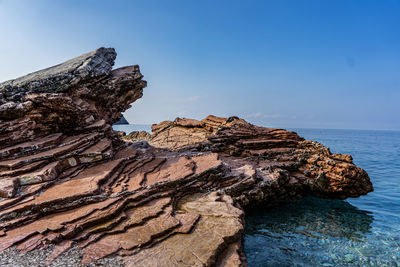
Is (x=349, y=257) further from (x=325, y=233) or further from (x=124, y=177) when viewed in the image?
(x=124, y=177)

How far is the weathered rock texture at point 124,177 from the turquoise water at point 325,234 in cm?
149

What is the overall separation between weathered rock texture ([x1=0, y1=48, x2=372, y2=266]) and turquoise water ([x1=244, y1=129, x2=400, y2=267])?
58.8 inches

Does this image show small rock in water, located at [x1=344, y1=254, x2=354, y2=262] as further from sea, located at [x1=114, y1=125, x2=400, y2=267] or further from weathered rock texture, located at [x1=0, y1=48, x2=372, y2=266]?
weathered rock texture, located at [x1=0, y1=48, x2=372, y2=266]

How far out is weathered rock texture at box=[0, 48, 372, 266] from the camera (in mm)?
8438

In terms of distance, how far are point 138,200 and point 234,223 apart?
518 centimetres

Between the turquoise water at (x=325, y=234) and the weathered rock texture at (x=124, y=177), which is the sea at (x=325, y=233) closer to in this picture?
the turquoise water at (x=325, y=234)

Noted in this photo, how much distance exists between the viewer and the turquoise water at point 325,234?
1071cm

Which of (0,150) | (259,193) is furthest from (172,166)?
(0,150)

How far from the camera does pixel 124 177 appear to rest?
44.1 ft

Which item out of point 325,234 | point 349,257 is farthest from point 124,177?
point 349,257

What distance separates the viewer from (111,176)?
13.3m

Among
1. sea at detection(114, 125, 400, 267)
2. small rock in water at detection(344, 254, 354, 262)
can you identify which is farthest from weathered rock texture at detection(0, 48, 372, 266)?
small rock in water at detection(344, 254, 354, 262)

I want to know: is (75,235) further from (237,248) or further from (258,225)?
(258,225)

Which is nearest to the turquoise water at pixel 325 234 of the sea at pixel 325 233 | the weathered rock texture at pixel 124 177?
the sea at pixel 325 233
